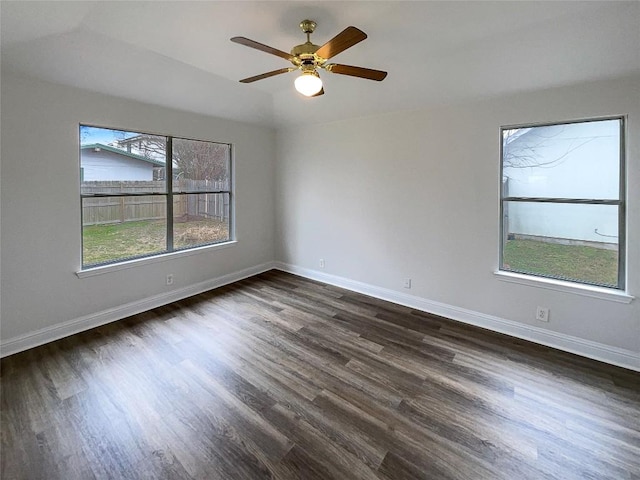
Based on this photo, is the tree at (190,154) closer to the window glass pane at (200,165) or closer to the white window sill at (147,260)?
the window glass pane at (200,165)

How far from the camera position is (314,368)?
2.56 metres

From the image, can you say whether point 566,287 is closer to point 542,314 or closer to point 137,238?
point 542,314

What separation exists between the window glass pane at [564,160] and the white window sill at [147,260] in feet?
12.4

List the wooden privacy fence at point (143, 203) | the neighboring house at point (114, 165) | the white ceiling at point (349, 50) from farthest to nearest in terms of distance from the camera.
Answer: the wooden privacy fence at point (143, 203)
the neighboring house at point (114, 165)
the white ceiling at point (349, 50)

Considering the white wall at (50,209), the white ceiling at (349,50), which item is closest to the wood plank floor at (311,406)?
the white wall at (50,209)

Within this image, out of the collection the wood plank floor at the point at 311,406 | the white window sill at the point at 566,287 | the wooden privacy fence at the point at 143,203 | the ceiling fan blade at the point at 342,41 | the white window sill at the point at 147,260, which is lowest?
the wood plank floor at the point at 311,406

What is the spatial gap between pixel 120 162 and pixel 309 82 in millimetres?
2545

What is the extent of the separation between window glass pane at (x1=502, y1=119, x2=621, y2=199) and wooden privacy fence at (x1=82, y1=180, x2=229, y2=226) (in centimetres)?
377

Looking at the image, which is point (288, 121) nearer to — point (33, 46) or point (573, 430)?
point (33, 46)

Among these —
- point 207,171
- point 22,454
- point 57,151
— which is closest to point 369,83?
point 207,171

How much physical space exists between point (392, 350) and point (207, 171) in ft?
11.3

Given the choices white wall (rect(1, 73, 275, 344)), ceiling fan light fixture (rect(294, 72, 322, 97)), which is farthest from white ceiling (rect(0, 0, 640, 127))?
ceiling fan light fixture (rect(294, 72, 322, 97))

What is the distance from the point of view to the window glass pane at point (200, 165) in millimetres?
4047

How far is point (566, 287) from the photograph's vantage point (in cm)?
285
